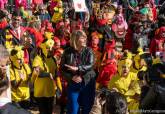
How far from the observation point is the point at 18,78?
29.1 feet

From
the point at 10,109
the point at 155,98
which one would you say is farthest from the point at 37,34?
the point at 10,109

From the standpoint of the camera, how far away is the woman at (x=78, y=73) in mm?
7805

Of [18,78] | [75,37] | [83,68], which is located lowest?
[18,78]

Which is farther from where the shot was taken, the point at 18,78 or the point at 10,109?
the point at 18,78

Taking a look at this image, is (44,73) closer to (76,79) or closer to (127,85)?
(76,79)

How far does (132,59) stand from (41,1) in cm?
977

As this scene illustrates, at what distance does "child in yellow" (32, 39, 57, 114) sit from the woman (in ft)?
2.92

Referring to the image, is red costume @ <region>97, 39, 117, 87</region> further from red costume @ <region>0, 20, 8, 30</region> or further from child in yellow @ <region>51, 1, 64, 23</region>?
child in yellow @ <region>51, 1, 64, 23</region>

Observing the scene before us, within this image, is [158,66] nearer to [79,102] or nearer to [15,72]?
[79,102]

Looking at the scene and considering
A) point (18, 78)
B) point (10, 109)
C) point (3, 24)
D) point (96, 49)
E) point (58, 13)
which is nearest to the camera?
point (10, 109)

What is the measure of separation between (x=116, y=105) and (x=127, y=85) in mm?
3773

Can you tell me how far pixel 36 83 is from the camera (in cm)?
873

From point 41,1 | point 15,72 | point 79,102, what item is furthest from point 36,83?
point 41,1

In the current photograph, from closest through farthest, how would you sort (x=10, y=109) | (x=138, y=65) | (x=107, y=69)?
1. (x=10, y=109)
2. (x=138, y=65)
3. (x=107, y=69)
